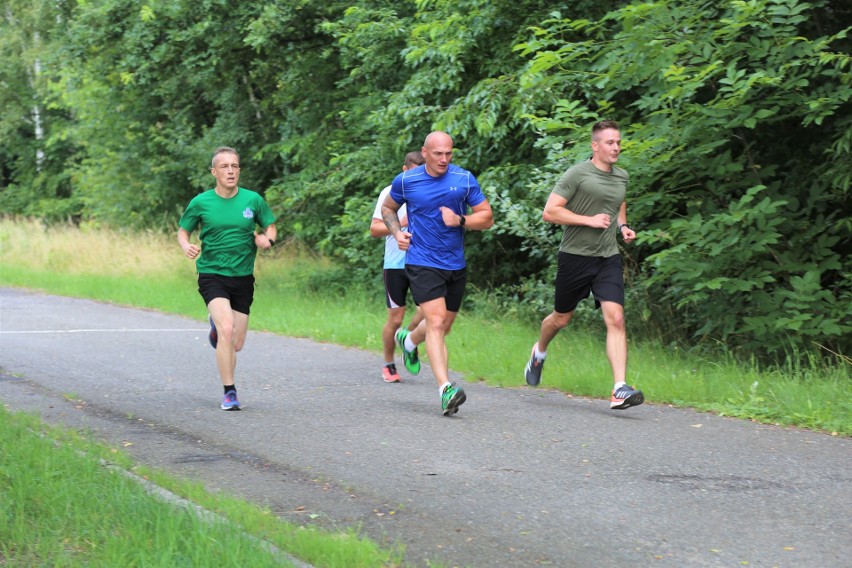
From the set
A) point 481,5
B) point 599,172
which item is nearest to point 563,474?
point 599,172

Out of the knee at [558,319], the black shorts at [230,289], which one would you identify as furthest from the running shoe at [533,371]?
the black shorts at [230,289]

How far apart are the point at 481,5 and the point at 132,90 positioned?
509 inches

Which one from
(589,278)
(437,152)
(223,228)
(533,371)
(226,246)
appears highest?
(437,152)

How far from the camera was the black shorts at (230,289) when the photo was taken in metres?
8.38

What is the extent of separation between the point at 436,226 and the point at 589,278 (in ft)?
3.83

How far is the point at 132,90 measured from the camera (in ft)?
79.5

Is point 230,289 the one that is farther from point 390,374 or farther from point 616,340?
point 616,340

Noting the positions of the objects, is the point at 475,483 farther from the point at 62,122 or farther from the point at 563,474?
the point at 62,122

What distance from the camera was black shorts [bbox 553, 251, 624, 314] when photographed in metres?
8.24


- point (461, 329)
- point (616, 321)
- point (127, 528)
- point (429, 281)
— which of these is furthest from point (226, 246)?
point (461, 329)

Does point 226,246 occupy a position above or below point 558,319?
above

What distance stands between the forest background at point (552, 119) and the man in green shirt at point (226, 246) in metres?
3.02

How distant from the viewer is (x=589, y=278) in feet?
27.3

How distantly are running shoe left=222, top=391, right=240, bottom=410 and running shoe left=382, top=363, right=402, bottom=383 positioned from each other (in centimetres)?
185
